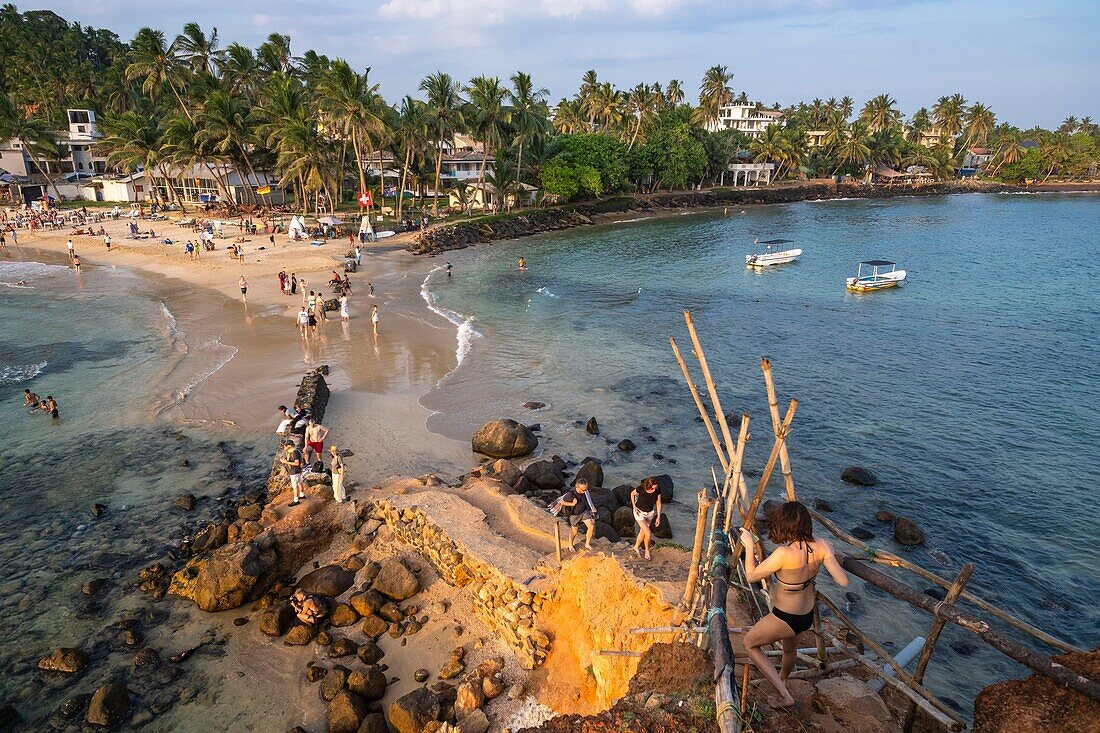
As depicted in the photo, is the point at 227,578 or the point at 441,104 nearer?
the point at 227,578

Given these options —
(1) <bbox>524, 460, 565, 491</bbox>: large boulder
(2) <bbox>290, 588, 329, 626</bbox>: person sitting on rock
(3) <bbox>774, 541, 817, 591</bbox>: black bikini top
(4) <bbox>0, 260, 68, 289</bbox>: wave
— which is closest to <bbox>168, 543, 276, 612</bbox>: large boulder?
(2) <bbox>290, 588, 329, 626</bbox>: person sitting on rock

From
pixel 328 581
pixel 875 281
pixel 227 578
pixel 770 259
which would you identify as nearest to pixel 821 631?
pixel 328 581

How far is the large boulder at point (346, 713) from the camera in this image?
9531mm

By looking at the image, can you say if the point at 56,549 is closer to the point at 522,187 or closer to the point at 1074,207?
the point at 522,187

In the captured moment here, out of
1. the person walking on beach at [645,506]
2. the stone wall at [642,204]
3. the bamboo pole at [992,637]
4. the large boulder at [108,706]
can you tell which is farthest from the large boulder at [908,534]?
Result: the stone wall at [642,204]

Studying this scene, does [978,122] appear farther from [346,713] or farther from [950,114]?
[346,713]

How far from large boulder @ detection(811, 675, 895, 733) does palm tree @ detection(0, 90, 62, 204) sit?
86.1 m

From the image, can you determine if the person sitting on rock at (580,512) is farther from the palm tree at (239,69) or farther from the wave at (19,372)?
the palm tree at (239,69)

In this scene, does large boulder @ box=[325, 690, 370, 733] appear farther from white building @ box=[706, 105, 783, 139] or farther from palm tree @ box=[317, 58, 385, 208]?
white building @ box=[706, 105, 783, 139]

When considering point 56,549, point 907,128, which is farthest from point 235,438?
point 907,128

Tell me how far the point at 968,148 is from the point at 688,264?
122893 millimetres

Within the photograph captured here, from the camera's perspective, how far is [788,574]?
5.81m

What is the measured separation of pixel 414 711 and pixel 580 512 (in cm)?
525

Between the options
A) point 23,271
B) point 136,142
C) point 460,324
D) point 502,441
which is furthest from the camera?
point 136,142
